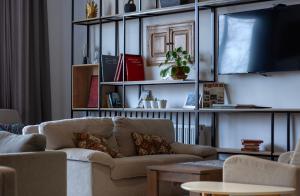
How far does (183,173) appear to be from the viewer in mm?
4438

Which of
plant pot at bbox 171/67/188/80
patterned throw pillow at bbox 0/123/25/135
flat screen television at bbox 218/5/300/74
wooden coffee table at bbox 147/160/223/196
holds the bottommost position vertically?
wooden coffee table at bbox 147/160/223/196

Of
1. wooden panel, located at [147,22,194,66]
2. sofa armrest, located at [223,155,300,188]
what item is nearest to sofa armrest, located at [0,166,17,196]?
sofa armrest, located at [223,155,300,188]

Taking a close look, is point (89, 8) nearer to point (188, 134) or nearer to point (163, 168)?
point (188, 134)

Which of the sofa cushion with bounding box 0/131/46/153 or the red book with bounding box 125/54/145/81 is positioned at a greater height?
the red book with bounding box 125/54/145/81

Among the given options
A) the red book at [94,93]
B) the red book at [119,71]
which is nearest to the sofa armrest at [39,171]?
the red book at [119,71]

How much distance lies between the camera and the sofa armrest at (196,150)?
563 centimetres

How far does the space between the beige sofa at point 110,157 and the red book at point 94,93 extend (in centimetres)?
145

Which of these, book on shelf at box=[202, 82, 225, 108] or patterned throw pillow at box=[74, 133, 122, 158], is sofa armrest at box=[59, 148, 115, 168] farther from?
book on shelf at box=[202, 82, 225, 108]

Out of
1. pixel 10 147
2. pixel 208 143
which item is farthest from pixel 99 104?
pixel 10 147

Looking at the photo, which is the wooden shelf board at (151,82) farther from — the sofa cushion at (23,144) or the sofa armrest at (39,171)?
the sofa cushion at (23,144)

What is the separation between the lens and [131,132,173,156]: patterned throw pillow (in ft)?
18.2

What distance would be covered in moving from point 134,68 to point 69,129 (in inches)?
73.7

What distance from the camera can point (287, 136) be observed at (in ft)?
18.5

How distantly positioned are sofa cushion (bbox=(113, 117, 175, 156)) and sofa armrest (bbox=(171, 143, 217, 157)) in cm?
20
